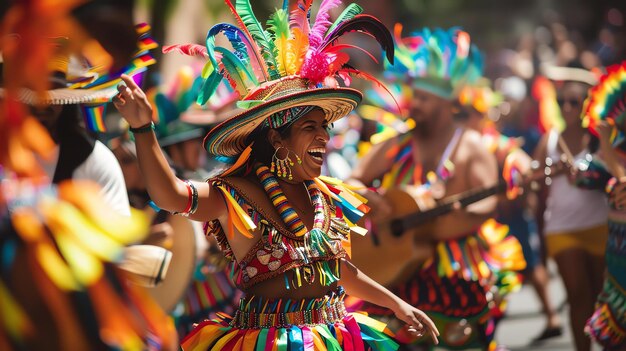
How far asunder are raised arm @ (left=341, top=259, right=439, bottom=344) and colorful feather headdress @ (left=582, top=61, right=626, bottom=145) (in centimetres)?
281

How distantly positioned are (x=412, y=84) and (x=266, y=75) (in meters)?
3.65

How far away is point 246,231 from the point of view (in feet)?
13.2

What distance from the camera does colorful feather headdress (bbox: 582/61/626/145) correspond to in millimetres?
6758

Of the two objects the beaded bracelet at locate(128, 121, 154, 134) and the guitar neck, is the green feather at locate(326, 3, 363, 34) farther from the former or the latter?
the guitar neck

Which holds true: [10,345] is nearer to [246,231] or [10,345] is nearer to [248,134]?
[246,231]

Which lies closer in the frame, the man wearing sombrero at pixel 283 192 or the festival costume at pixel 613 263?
the man wearing sombrero at pixel 283 192

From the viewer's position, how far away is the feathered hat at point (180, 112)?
753 centimetres

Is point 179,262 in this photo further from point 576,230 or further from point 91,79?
point 576,230

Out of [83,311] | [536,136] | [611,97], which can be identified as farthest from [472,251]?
[536,136]

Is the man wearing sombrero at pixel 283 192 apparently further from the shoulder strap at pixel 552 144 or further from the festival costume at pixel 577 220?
the shoulder strap at pixel 552 144

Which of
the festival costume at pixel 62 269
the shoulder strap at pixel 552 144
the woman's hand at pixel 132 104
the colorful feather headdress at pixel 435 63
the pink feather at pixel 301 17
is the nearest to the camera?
the festival costume at pixel 62 269

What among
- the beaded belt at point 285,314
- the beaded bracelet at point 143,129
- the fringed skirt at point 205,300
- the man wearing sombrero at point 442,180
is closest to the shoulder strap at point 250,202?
the beaded belt at point 285,314

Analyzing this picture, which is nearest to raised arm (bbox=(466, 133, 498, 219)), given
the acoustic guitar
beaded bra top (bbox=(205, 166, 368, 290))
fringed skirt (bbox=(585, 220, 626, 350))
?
fringed skirt (bbox=(585, 220, 626, 350))

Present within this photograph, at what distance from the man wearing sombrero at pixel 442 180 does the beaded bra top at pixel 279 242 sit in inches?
93.7
